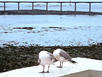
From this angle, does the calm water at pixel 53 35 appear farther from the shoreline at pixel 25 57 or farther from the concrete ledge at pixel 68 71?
the concrete ledge at pixel 68 71

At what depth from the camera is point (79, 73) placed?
15.4 ft

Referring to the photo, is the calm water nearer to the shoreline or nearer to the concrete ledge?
the shoreline

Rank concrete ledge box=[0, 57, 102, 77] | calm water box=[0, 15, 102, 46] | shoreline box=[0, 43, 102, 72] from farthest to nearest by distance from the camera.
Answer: calm water box=[0, 15, 102, 46] → shoreline box=[0, 43, 102, 72] → concrete ledge box=[0, 57, 102, 77]

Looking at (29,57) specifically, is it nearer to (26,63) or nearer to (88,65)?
(26,63)

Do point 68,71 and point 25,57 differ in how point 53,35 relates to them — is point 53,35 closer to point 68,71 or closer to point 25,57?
point 25,57

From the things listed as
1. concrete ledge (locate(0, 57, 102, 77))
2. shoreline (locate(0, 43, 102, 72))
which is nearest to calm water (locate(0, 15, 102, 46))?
shoreline (locate(0, 43, 102, 72))

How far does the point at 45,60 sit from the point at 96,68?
0.83 meters

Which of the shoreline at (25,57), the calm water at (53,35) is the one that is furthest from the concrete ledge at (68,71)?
the calm water at (53,35)

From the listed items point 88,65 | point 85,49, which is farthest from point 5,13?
point 88,65

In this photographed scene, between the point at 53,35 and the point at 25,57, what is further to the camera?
the point at 53,35

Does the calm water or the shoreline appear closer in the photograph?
the shoreline

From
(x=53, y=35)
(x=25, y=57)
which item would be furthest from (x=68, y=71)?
(x=53, y=35)

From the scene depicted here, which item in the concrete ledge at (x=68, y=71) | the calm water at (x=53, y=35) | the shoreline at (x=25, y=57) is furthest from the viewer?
the calm water at (x=53, y=35)

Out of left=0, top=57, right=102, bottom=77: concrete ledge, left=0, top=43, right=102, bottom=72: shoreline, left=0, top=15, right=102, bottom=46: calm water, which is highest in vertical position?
left=0, top=57, right=102, bottom=77: concrete ledge
